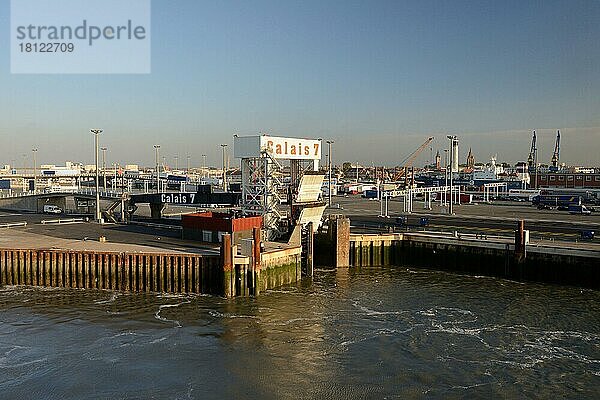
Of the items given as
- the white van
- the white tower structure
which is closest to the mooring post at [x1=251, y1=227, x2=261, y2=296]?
the white tower structure

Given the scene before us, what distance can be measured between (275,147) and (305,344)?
28319 millimetres

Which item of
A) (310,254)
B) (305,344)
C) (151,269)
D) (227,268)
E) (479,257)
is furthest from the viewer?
(479,257)

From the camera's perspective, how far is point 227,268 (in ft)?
148

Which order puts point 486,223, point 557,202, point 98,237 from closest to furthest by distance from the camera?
point 98,237 < point 486,223 < point 557,202

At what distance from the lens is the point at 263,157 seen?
58.2 m

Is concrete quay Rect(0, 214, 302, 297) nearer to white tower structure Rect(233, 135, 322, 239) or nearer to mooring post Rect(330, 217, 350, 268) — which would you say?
white tower structure Rect(233, 135, 322, 239)

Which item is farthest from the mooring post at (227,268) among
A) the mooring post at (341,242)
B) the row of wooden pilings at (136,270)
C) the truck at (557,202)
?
the truck at (557,202)

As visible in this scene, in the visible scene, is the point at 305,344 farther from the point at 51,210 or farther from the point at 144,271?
the point at 51,210

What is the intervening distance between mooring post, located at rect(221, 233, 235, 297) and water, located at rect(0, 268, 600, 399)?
4.44ft

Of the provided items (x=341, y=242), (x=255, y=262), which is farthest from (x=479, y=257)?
(x=255, y=262)

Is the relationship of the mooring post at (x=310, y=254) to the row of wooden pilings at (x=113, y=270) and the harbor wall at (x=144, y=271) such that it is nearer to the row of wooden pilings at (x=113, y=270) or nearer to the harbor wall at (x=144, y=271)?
the harbor wall at (x=144, y=271)

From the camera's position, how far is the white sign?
191ft

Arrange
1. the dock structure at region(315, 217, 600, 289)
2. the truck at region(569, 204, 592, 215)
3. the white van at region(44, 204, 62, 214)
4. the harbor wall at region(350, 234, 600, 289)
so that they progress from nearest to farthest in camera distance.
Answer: the harbor wall at region(350, 234, 600, 289), the dock structure at region(315, 217, 600, 289), the white van at region(44, 204, 62, 214), the truck at region(569, 204, 592, 215)

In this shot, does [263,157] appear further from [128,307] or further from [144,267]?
[128,307]
